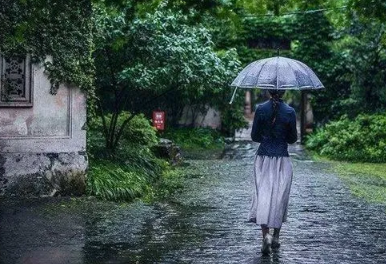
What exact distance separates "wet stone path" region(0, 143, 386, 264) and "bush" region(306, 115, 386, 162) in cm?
806

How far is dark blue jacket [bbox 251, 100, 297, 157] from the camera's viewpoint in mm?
8938

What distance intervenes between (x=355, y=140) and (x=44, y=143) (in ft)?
43.5

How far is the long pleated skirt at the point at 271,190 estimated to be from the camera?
29.0 ft

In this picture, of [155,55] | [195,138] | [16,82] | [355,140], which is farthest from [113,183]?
[195,138]

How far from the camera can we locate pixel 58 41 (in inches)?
501

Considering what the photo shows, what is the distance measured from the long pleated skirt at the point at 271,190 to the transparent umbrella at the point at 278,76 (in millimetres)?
841

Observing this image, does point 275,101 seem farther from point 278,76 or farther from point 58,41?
point 58,41

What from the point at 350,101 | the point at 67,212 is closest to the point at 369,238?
the point at 67,212

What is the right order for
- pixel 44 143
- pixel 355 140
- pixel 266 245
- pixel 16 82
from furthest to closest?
pixel 355 140 < pixel 44 143 < pixel 16 82 < pixel 266 245

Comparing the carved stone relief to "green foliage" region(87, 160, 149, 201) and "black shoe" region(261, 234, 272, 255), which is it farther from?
"black shoe" region(261, 234, 272, 255)

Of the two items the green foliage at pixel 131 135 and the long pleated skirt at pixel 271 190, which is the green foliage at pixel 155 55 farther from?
the long pleated skirt at pixel 271 190

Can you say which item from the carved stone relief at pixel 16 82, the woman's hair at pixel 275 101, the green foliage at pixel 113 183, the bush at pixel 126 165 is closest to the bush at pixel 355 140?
the bush at pixel 126 165

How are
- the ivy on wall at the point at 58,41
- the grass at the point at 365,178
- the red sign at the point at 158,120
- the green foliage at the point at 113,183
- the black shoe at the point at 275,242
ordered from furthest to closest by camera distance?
the red sign at the point at 158,120 < the grass at the point at 365,178 < the green foliage at the point at 113,183 < the ivy on wall at the point at 58,41 < the black shoe at the point at 275,242

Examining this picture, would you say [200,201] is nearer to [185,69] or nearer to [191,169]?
[185,69]
